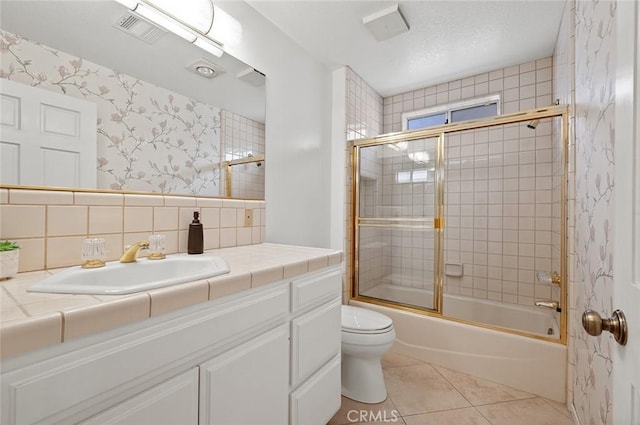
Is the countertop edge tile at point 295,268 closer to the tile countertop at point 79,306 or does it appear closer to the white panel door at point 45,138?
the tile countertop at point 79,306

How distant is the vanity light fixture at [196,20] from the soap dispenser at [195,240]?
3.09ft

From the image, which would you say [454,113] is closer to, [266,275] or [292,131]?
[292,131]

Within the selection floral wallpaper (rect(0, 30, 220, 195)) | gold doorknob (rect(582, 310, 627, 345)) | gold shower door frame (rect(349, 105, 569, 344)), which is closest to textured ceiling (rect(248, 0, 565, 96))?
gold shower door frame (rect(349, 105, 569, 344))

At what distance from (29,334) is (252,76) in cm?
164

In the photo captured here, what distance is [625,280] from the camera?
1.77 feet

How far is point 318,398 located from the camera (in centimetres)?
124

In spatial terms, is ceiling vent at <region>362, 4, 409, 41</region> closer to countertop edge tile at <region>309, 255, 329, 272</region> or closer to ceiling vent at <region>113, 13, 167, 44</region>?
ceiling vent at <region>113, 13, 167, 44</region>

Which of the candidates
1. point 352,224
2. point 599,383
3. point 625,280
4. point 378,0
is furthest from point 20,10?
point 599,383

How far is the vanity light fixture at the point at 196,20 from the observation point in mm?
1255

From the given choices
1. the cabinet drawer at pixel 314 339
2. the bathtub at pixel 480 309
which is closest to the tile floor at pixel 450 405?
the cabinet drawer at pixel 314 339

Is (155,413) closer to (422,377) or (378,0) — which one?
(422,377)

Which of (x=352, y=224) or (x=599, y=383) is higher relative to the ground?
(x=352, y=224)

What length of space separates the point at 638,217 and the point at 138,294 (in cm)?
101

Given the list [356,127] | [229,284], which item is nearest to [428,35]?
[356,127]
